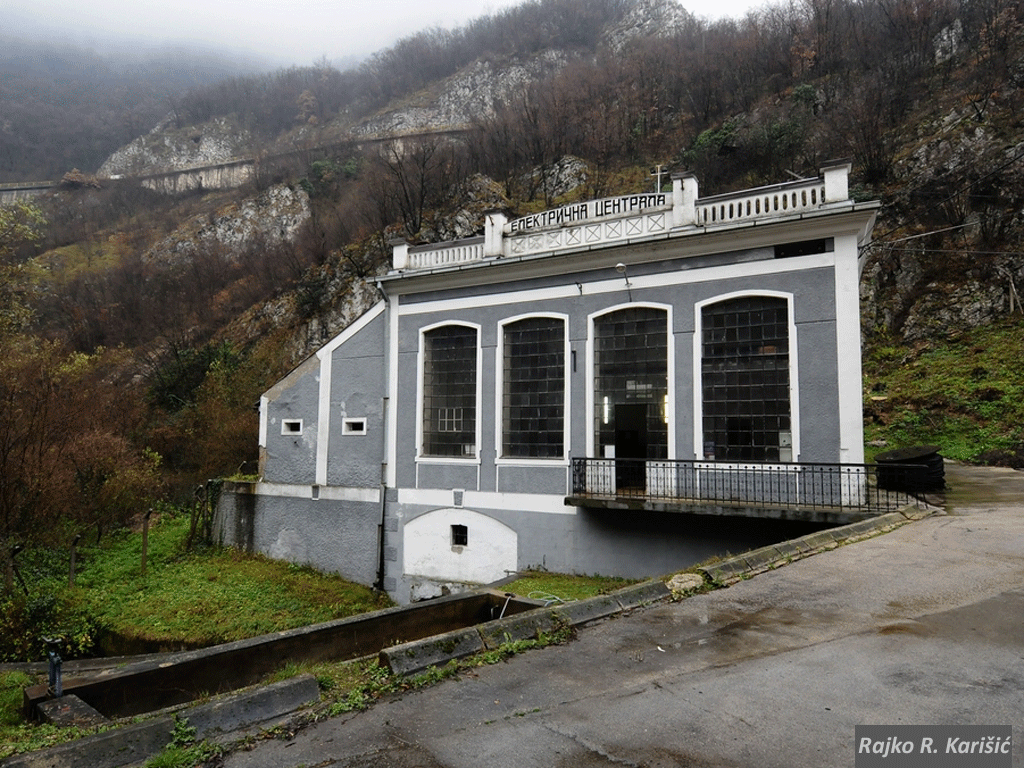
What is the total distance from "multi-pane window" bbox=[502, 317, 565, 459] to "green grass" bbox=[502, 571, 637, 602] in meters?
2.58

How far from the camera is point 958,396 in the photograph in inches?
821

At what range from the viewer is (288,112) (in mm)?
78812

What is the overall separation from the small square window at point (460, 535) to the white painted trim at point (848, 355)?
8.05 meters

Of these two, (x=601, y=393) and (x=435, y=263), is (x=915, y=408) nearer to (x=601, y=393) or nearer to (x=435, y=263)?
(x=601, y=393)

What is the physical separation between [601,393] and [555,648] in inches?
344

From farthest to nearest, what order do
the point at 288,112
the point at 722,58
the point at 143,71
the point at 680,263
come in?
the point at 143,71, the point at 288,112, the point at 722,58, the point at 680,263

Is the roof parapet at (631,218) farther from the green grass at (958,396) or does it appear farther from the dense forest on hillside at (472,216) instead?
the green grass at (958,396)

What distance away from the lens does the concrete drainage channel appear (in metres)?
3.80

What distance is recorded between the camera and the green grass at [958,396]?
19.2 metres

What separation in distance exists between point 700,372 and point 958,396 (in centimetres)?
1377

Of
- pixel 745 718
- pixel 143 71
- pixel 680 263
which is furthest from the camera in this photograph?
pixel 143 71

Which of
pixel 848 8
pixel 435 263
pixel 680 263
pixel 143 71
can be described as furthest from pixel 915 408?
pixel 143 71

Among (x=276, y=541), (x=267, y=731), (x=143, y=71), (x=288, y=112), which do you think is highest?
(x=143, y=71)

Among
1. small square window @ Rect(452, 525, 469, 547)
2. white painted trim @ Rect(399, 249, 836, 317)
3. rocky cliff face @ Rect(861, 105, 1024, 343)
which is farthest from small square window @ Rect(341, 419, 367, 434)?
rocky cliff face @ Rect(861, 105, 1024, 343)
